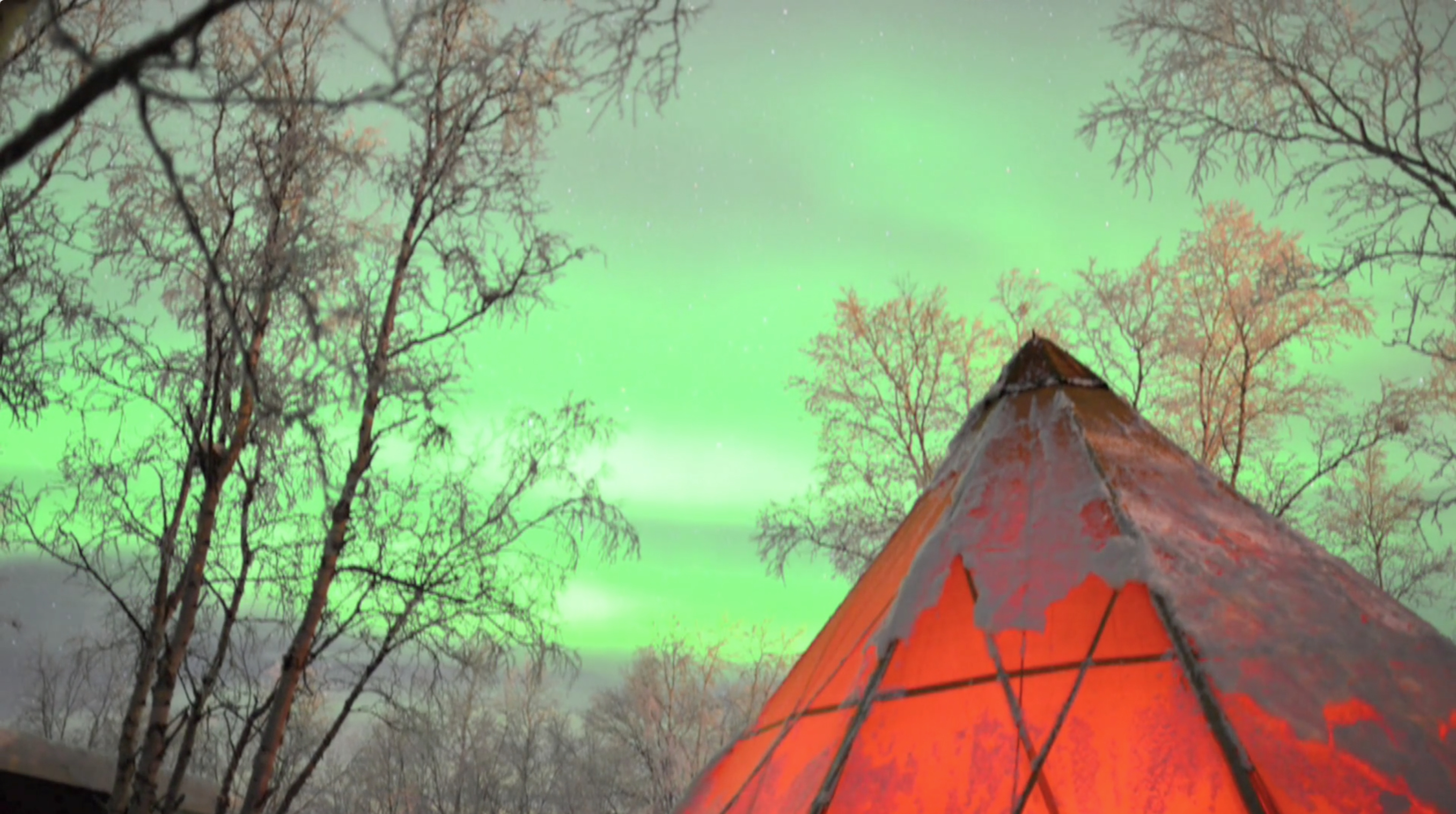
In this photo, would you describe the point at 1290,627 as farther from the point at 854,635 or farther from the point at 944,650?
the point at 854,635

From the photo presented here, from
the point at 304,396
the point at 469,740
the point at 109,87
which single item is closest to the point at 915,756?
the point at 109,87

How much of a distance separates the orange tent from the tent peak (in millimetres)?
308

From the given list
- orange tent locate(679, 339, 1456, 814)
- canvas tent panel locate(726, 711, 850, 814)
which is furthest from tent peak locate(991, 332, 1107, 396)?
canvas tent panel locate(726, 711, 850, 814)

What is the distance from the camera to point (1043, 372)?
423 cm

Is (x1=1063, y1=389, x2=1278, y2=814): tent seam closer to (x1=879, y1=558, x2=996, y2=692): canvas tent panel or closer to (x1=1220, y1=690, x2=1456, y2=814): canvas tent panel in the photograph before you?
(x1=1220, y1=690, x2=1456, y2=814): canvas tent panel

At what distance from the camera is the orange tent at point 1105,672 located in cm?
257

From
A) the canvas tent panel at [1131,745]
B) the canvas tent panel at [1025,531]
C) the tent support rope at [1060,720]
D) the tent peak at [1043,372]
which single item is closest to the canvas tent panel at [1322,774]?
the canvas tent panel at [1131,745]

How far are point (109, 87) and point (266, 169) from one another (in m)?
5.87

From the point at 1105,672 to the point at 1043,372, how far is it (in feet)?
5.45

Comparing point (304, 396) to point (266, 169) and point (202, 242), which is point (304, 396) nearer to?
point (266, 169)

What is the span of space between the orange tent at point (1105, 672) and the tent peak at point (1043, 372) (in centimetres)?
31

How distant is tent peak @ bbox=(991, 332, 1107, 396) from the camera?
13.8ft

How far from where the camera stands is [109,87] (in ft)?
4.54

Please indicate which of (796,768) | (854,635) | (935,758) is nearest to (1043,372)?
(854,635)
